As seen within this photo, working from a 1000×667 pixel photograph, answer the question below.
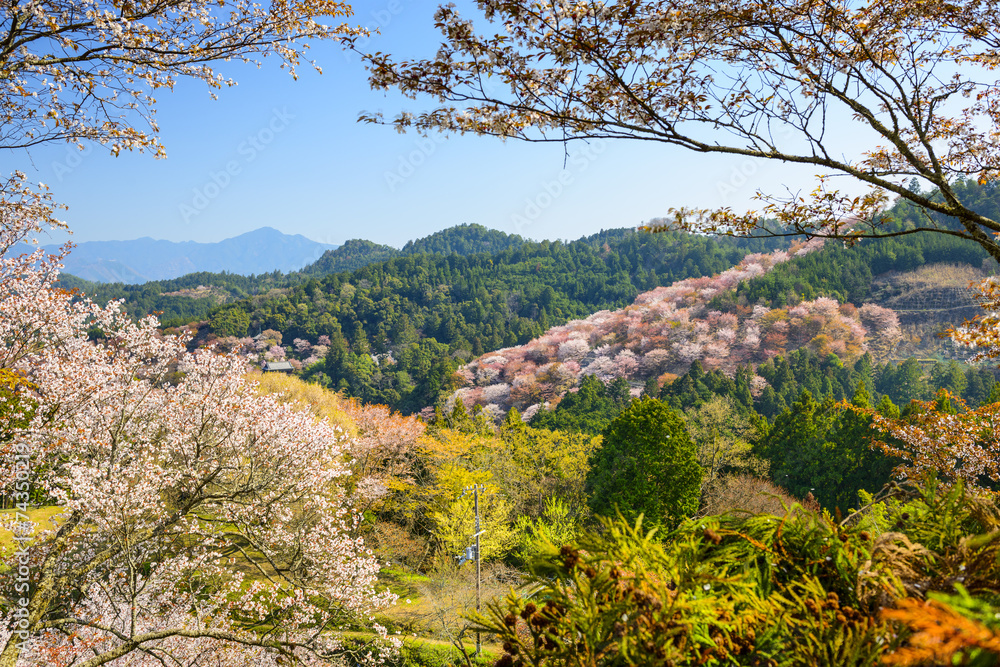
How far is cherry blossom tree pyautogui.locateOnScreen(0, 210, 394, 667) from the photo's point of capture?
4.50 metres

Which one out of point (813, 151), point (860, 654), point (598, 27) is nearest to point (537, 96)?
point (598, 27)

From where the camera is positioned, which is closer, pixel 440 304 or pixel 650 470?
pixel 650 470

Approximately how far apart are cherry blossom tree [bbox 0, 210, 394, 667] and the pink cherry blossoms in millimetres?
29859

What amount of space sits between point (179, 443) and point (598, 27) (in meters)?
5.80

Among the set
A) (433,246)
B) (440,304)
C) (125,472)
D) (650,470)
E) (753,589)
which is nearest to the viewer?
(753,589)

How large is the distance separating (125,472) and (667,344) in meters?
39.6

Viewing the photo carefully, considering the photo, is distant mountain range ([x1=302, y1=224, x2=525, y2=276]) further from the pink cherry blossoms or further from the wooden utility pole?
the wooden utility pole

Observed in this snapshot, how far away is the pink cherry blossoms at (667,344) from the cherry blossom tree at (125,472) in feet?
98.0

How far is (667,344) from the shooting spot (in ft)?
134

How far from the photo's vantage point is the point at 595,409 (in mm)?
30125
